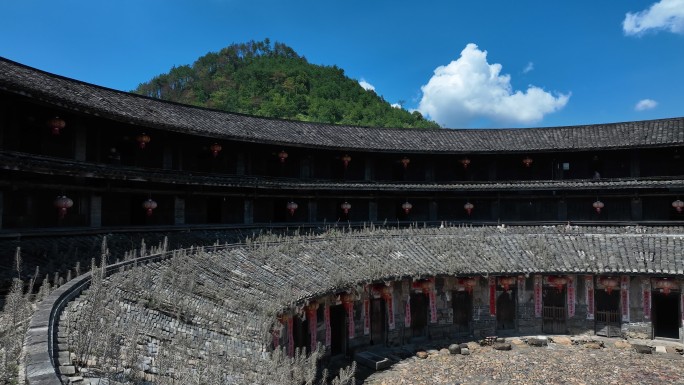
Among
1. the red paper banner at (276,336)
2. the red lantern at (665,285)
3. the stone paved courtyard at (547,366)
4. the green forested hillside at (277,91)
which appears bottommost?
the stone paved courtyard at (547,366)

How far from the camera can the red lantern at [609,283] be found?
2275 cm

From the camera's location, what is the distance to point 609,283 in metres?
22.8

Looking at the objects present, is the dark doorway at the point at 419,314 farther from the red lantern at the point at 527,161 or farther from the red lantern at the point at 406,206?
the red lantern at the point at 527,161

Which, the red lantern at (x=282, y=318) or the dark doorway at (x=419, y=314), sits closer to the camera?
the red lantern at (x=282, y=318)

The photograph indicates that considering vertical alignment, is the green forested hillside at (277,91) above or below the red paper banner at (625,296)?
above

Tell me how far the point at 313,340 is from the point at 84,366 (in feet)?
42.6

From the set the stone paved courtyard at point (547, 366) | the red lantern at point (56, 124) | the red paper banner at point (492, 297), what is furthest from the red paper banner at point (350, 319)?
the red lantern at point (56, 124)

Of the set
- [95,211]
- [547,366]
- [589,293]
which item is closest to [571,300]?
[589,293]

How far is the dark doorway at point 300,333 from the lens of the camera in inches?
672

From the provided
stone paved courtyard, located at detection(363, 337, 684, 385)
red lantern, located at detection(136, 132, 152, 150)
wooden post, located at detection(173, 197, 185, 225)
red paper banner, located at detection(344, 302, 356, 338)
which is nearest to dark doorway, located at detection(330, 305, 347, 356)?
red paper banner, located at detection(344, 302, 356, 338)

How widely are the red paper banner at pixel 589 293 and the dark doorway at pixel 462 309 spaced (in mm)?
6091

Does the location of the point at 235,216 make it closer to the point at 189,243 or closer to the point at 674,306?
the point at 189,243

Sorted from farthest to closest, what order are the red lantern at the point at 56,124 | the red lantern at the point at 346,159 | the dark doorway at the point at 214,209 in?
the red lantern at the point at 346,159
the dark doorway at the point at 214,209
the red lantern at the point at 56,124

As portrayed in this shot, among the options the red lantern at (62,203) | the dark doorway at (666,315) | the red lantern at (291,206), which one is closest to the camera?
the red lantern at (62,203)
